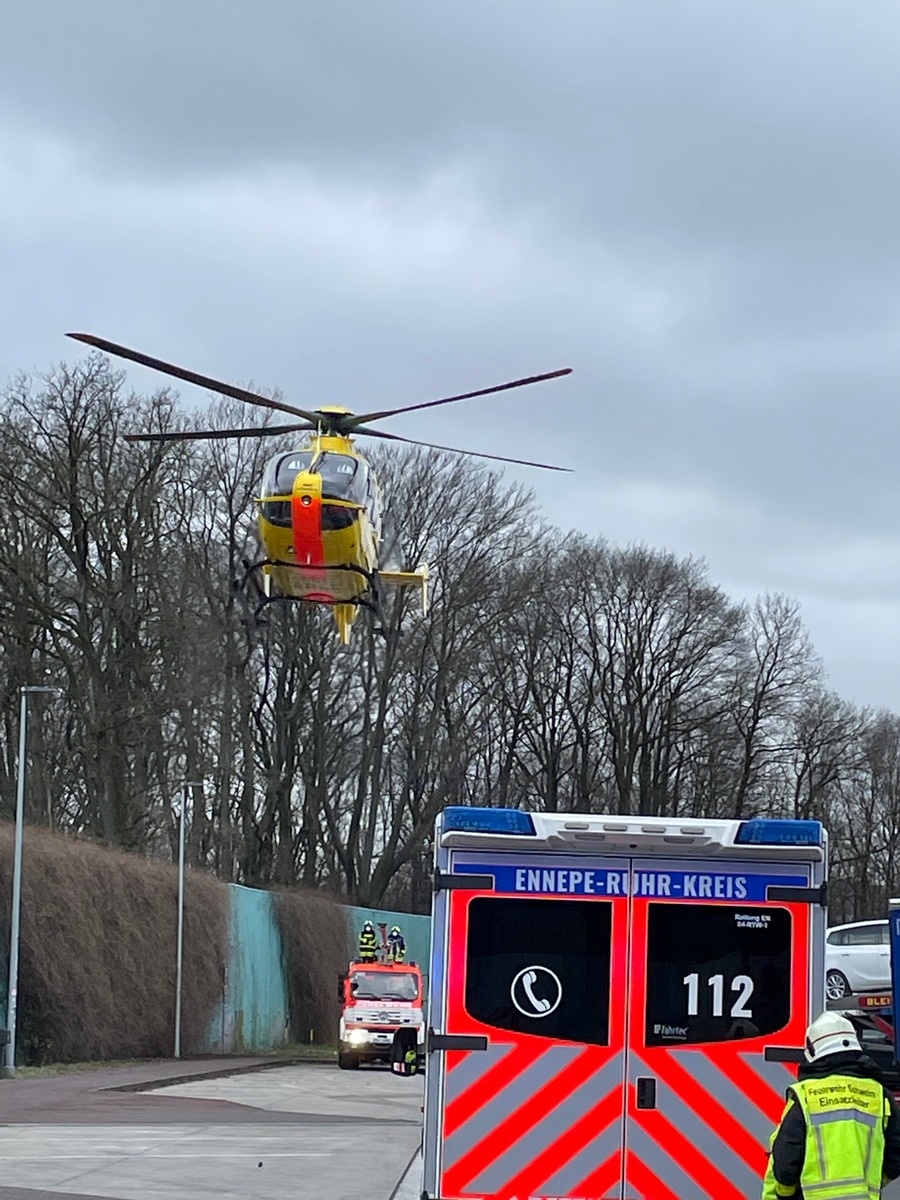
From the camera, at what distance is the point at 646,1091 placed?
9.52m

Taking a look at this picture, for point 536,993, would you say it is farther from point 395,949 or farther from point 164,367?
point 395,949

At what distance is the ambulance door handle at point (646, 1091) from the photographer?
31.2 ft

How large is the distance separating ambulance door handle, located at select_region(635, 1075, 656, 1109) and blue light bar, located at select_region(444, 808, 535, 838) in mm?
1337

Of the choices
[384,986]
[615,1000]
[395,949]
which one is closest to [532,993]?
[615,1000]

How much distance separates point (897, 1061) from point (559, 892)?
1175 cm

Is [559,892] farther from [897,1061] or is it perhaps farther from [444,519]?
[444,519]

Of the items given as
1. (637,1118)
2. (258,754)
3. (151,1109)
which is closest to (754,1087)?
(637,1118)

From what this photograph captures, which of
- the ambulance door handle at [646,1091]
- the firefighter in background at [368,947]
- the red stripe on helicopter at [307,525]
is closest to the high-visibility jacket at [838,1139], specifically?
the ambulance door handle at [646,1091]

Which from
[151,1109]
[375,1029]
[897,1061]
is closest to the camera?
[897,1061]

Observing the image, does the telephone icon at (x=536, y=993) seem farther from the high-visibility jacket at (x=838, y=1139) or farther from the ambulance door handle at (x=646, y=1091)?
the high-visibility jacket at (x=838, y=1139)

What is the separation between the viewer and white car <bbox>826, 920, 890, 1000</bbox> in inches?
974

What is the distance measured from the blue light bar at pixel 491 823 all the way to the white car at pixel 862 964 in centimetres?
1572

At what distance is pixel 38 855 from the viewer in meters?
40.7

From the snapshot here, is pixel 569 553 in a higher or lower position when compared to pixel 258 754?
higher
